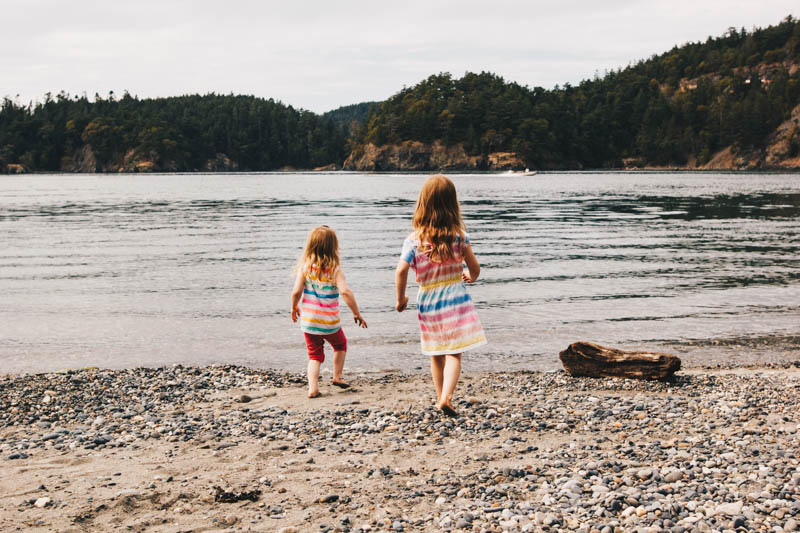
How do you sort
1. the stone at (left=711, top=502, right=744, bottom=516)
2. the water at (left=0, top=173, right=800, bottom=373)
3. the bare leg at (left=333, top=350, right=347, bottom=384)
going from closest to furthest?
the stone at (left=711, top=502, right=744, bottom=516), the bare leg at (left=333, top=350, right=347, bottom=384), the water at (left=0, top=173, right=800, bottom=373)

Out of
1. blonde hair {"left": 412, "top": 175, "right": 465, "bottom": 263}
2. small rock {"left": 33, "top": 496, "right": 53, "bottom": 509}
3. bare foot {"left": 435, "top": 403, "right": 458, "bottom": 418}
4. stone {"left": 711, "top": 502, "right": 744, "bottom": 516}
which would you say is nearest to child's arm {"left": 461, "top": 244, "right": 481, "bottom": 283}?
blonde hair {"left": 412, "top": 175, "right": 465, "bottom": 263}

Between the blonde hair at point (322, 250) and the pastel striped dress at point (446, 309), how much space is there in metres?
1.55

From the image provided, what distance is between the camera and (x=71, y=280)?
21750 mm

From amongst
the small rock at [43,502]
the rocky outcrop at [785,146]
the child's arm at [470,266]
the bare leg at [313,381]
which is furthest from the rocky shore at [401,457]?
the rocky outcrop at [785,146]

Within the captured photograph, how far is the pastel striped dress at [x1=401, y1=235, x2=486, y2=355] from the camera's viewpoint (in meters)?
8.26

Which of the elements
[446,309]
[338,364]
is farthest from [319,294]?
[446,309]

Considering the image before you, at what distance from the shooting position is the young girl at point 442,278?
805 cm

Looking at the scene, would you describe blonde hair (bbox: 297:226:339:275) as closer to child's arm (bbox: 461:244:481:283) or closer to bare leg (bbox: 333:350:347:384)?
bare leg (bbox: 333:350:347:384)

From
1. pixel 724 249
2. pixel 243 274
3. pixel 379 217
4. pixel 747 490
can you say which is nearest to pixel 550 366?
pixel 747 490

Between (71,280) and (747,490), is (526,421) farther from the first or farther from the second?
(71,280)

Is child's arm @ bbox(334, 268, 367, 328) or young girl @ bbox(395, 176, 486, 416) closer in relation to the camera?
young girl @ bbox(395, 176, 486, 416)

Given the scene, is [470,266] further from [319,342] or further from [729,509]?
A: [729,509]

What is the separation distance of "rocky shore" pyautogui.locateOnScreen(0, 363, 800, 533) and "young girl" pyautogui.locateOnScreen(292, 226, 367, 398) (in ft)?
2.66

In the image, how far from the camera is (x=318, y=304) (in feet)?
31.7
